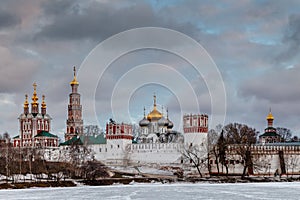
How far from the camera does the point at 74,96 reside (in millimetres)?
91000

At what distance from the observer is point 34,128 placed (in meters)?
89.8

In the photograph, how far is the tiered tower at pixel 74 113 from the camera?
9050 centimetres

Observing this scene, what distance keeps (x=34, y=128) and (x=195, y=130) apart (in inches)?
1172

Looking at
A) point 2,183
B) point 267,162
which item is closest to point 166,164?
point 267,162

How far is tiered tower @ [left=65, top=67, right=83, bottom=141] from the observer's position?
90500 millimetres

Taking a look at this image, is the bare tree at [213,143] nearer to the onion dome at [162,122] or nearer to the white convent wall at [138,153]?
the white convent wall at [138,153]

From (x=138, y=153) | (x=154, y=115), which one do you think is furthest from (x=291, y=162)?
(x=154, y=115)

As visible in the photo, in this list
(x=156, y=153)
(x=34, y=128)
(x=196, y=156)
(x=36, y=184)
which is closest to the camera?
(x=36, y=184)

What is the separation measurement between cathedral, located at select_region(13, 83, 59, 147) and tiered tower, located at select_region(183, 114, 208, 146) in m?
23.4

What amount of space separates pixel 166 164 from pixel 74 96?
83.9 feet

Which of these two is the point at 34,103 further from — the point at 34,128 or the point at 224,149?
the point at 224,149

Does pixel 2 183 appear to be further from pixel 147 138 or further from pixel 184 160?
pixel 147 138

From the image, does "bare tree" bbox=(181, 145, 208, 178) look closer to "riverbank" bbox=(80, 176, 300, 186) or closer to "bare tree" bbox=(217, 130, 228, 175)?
"bare tree" bbox=(217, 130, 228, 175)

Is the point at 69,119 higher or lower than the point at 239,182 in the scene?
higher
